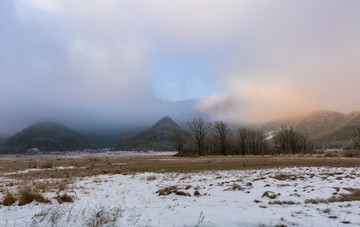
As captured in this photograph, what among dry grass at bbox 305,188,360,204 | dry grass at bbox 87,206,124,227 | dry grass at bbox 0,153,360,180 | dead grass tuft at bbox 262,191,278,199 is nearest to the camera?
dry grass at bbox 87,206,124,227

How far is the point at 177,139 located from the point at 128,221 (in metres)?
93.5

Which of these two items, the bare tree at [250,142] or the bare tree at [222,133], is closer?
the bare tree at [222,133]

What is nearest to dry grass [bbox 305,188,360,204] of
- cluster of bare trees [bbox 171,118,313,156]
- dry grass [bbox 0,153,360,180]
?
dry grass [bbox 0,153,360,180]

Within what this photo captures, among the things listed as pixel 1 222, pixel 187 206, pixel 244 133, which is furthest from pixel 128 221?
pixel 244 133

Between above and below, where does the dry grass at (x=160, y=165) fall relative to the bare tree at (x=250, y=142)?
below

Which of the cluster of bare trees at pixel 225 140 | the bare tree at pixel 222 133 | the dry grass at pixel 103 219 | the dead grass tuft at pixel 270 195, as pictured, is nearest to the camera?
the dry grass at pixel 103 219

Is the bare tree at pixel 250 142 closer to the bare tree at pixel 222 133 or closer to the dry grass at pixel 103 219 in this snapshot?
the bare tree at pixel 222 133

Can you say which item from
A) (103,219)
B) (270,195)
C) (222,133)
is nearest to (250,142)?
(222,133)

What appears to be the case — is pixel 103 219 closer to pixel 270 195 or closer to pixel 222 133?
pixel 270 195

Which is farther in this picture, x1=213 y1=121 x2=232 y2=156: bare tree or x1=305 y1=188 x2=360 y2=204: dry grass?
x1=213 y1=121 x2=232 y2=156: bare tree

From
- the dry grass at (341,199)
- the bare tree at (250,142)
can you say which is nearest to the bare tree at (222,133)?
the bare tree at (250,142)

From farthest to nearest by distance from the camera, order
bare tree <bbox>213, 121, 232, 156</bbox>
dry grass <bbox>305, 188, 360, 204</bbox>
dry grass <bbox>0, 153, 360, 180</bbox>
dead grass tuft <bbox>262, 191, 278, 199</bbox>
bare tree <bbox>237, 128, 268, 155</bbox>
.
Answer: bare tree <bbox>237, 128, 268, 155</bbox>
bare tree <bbox>213, 121, 232, 156</bbox>
dry grass <bbox>0, 153, 360, 180</bbox>
dead grass tuft <bbox>262, 191, 278, 199</bbox>
dry grass <bbox>305, 188, 360, 204</bbox>

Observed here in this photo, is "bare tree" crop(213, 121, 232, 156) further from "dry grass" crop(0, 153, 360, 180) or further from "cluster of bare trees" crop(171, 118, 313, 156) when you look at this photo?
"dry grass" crop(0, 153, 360, 180)

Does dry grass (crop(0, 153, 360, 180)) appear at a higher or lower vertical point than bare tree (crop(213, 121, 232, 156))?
lower
